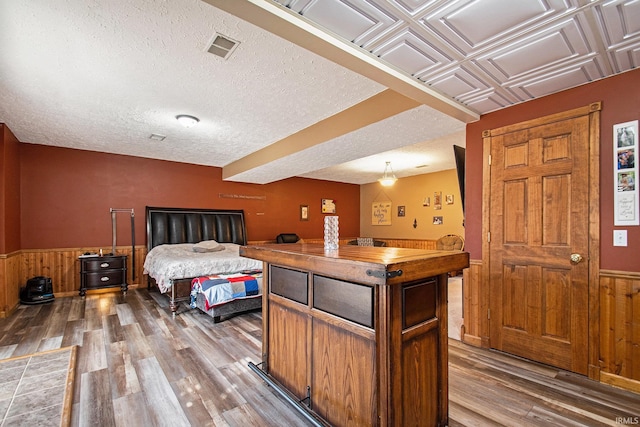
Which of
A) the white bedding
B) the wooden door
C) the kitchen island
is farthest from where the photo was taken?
the white bedding

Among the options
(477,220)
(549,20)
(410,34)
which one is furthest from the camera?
(477,220)

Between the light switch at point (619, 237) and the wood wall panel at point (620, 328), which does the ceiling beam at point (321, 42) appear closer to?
the light switch at point (619, 237)

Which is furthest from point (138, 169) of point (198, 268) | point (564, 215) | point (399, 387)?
point (564, 215)

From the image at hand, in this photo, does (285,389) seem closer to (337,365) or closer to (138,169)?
(337,365)

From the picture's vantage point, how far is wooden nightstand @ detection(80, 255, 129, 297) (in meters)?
5.09

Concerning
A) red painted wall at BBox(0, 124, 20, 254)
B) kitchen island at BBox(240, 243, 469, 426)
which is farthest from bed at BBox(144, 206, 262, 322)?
kitchen island at BBox(240, 243, 469, 426)

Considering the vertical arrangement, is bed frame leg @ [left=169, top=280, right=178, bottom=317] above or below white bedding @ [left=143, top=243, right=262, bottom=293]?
below

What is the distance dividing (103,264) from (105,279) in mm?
261

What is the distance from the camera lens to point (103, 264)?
5.19 metres

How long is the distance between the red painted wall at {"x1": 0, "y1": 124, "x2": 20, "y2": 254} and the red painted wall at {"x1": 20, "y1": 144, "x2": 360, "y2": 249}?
27 cm

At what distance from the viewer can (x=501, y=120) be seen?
2982 mm

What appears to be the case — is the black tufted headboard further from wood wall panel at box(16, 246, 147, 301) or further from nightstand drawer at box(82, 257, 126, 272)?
wood wall panel at box(16, 246, 147, 301)

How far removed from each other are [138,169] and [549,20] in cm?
650

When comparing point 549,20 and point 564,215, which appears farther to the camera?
point 564,215
